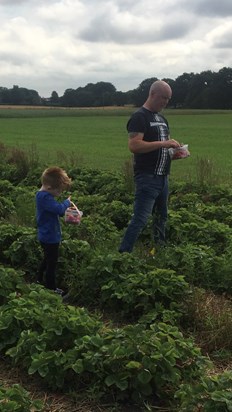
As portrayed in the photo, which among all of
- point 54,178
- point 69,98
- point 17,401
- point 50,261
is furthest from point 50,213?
point 69,98

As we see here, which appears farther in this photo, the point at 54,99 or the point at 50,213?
the point at 54,99

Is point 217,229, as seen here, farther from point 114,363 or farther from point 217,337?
point 114,363

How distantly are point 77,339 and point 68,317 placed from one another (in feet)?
0.93

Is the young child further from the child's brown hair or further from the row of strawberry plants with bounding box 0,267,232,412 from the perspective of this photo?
the row of strawberry plants with bounding box 0,267,232,412

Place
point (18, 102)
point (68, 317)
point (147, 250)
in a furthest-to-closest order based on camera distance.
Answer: point (18, 102) < point (147, 250) < point (68, 317)

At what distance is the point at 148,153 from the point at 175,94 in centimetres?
10777

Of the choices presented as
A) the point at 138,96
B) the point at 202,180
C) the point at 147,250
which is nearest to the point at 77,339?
the point at 147,250

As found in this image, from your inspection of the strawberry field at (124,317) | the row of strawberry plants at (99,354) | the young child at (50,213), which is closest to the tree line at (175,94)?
the strawberry field at (124,317)

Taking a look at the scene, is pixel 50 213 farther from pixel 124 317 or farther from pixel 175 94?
pixel 175 94

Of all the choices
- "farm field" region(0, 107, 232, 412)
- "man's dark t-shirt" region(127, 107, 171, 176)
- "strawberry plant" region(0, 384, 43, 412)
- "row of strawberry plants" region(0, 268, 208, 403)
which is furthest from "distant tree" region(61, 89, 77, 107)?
"strawberry plant" region(0, 384, 43, 412)

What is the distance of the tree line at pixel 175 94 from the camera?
350 feet

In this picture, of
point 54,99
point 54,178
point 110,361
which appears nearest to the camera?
point 110,361

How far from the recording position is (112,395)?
3.42 metres

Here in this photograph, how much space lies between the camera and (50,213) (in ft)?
17.8
